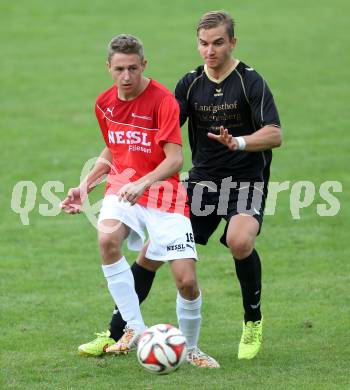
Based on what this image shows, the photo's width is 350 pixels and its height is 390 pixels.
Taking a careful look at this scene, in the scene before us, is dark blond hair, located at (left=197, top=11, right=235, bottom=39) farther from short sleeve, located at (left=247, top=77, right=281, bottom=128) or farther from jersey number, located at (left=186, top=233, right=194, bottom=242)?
jersey number, located at (left=186, top=233, right=194, bottom=242)

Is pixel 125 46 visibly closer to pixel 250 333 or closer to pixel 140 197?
pixel 140 197

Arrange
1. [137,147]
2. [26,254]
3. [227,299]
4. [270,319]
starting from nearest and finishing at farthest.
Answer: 1. [137,147]
2. [270,319]
3. [227,299]
4. [26,254]

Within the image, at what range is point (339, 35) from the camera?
2888cm

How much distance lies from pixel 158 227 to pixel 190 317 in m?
0.79

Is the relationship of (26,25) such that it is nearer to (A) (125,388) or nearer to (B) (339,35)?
(B) (339,35)

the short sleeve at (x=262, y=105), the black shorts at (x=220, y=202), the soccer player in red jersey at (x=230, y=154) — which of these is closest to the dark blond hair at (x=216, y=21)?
the soccer player in red jersey at (x=230, y=154)

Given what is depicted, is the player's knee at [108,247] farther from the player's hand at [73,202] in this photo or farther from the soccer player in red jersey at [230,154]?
the soccer player in red jersey at [230,154]

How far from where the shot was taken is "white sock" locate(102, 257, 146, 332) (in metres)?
8.05

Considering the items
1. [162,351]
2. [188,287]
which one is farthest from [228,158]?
[162,351]

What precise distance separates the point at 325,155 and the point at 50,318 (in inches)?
352

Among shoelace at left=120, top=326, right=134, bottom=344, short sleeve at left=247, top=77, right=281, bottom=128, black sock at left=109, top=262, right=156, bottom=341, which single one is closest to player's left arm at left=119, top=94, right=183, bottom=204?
short sleeve at left=247, top=77, right=281, bottom=128

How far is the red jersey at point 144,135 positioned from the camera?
797 cm

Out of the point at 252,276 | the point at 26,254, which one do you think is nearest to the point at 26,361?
the point at 252,276

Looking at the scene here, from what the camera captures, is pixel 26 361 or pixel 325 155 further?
pixel 325 155
